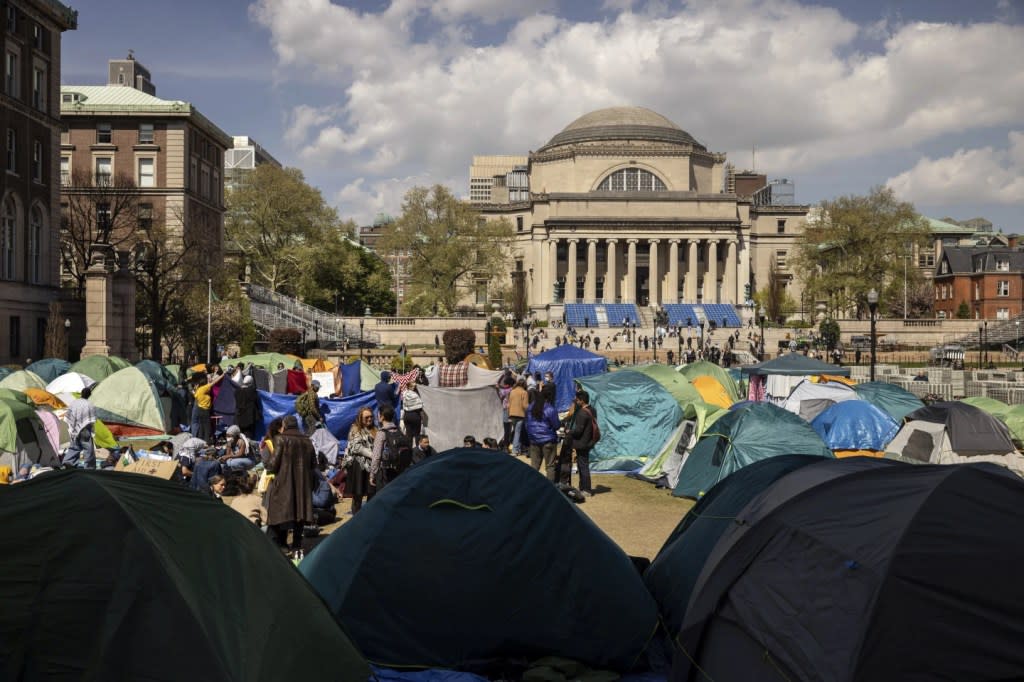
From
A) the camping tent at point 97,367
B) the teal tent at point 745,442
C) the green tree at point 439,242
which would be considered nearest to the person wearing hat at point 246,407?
the camping tent at point 97,367

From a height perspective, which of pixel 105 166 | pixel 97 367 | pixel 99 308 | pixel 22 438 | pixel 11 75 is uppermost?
pixel 11 75

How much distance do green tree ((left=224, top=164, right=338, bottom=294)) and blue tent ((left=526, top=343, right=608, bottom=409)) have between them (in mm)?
37561

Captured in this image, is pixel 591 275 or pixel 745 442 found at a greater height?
pixel 591 275

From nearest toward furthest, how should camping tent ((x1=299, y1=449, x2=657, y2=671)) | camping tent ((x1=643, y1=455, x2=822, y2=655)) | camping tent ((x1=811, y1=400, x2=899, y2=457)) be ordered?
camping tent ((x1=299, y1=449, x2=657, y2=671)), camping tent ((x1=643, y1=455, x2=822, y2=655)), camping tent ((x1=811, y1=400, x2=899, y2=457))

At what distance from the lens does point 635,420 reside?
20.1m

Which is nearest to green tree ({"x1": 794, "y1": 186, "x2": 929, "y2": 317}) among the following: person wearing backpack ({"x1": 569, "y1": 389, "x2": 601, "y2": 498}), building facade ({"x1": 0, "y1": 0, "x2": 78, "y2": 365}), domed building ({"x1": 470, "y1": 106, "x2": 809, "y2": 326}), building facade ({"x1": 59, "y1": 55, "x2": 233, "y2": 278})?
domed building ({"x1": 470, "y1": 106, "x2": 809, "y2": 326})

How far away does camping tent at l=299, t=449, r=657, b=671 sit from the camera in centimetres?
781

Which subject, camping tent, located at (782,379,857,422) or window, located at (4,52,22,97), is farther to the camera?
window, located at (4,52,22,97)

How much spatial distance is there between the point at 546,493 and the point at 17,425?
11.0m

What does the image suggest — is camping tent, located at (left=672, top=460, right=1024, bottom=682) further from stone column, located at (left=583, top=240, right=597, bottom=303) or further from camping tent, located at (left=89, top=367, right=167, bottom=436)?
stone column, located at (left=583, top=240, right=597, bottom=303)

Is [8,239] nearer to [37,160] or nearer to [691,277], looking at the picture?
[37,160]

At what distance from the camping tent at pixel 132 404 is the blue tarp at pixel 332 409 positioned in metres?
2.69

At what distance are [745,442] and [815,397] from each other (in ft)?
28.9

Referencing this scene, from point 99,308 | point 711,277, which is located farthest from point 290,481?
point 711,277
